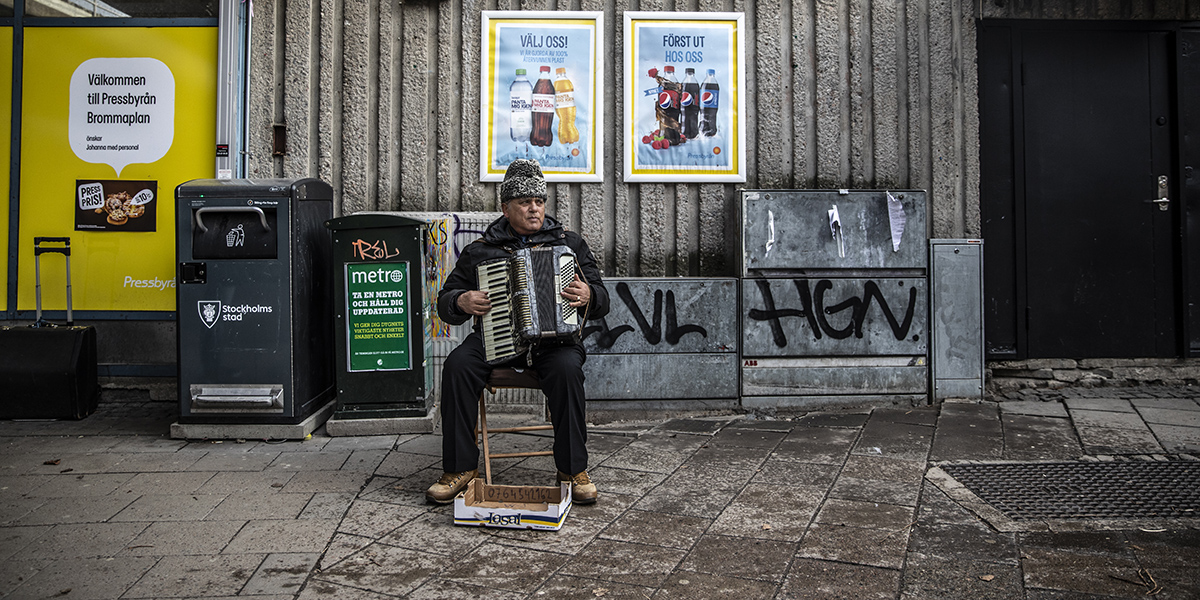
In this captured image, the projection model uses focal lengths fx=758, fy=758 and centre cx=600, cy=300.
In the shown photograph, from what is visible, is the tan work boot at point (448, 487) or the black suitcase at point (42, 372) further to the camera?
the black suitcase at point (42, 372)

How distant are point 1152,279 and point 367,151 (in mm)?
6473

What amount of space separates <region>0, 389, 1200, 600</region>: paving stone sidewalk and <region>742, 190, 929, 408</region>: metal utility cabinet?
1.69 feet

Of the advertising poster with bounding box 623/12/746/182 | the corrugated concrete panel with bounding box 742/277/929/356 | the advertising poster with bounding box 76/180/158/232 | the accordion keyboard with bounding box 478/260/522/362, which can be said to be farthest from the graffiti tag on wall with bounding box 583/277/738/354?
the advertising poster with bounding box 76/180/158/232

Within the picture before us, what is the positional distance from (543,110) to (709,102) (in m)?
1.33

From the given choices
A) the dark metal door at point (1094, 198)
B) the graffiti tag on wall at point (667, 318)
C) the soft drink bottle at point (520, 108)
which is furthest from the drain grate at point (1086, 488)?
the soft drink bottle at point (520, 108)

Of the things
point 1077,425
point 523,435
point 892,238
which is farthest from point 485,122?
point 1077,425

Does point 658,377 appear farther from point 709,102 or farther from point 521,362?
point 709,102

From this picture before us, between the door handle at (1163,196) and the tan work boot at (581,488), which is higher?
the door handle at (1163,196)

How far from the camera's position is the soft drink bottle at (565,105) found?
6.02 m

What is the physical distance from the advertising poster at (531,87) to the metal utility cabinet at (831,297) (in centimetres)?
148

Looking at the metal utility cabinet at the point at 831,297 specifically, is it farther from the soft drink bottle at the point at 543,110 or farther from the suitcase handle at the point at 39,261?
the suitcase handle at the point at 39,261

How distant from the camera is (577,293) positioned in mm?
3816

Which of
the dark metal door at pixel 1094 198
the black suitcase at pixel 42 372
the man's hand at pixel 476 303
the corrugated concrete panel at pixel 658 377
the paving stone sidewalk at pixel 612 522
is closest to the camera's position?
the paving stone sidewalk at pixel 612 522

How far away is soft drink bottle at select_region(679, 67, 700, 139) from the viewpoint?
606 cm
